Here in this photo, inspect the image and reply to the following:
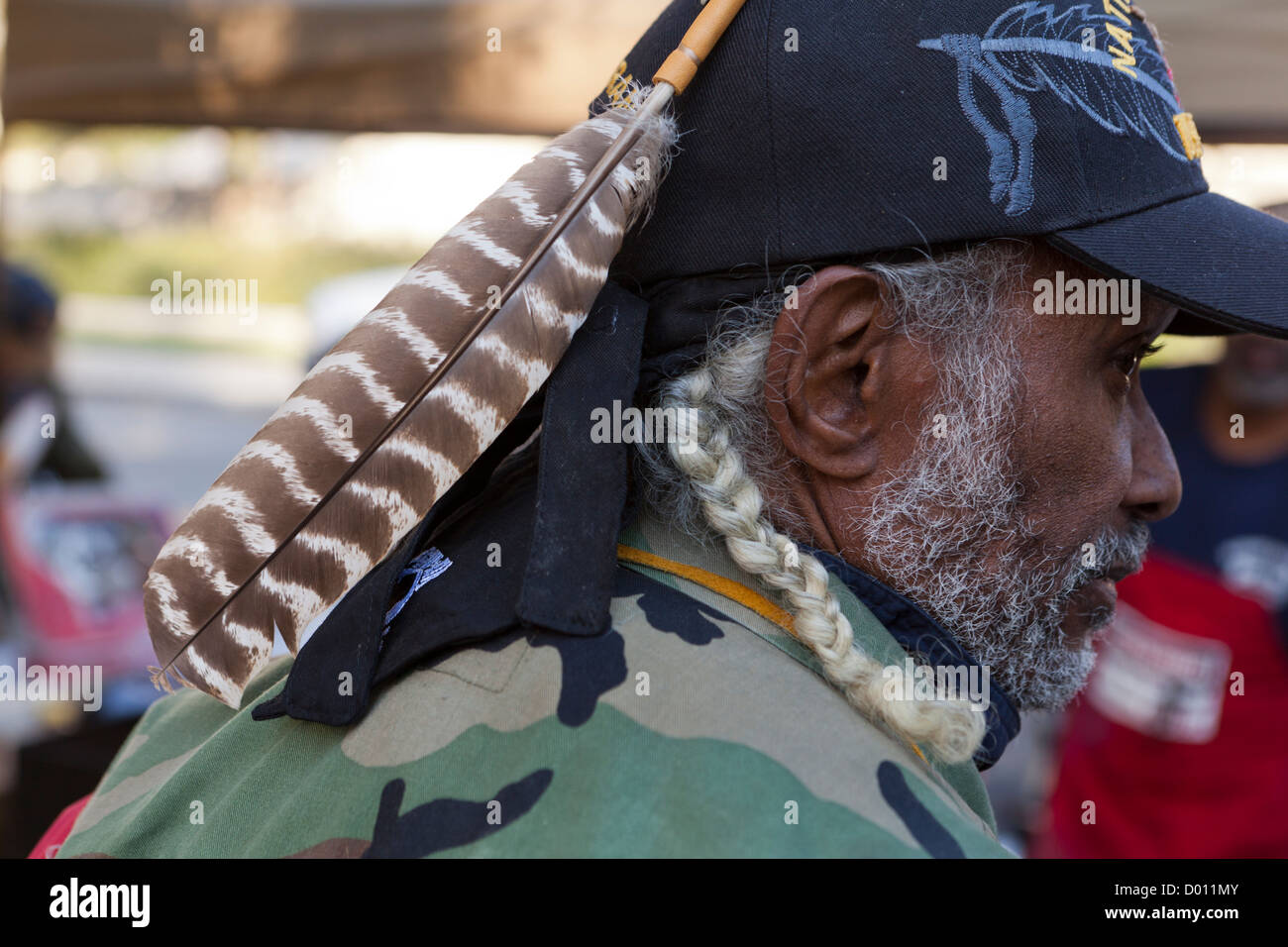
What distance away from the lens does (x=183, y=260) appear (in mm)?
16719

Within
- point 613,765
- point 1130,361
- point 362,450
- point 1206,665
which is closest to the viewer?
point 613,765

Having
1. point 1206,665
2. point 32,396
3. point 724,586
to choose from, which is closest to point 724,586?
point 724,586

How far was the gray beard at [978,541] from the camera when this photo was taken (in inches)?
51.8

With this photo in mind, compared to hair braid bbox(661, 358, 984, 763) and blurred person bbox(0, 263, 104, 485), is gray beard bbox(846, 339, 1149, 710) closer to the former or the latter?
hair braid bbox(661, 358, 984, 763)

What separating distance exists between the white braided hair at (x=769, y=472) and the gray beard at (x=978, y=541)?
8cm

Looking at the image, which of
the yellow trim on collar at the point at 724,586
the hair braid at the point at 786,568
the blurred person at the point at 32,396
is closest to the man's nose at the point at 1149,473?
the hair braid at the point at 786,568

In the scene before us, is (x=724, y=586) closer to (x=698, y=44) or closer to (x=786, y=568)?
(x=786, y=568)

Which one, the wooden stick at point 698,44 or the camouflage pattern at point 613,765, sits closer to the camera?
the camouflage pattern at point 613,765

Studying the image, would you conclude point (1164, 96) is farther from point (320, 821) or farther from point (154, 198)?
point (154, 198)

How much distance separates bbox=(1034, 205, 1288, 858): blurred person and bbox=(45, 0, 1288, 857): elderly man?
190cm

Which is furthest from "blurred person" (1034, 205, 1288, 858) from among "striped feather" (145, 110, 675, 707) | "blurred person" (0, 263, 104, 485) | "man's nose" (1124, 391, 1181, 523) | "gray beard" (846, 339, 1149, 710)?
"blurred person" (0, 263, 104, 485)

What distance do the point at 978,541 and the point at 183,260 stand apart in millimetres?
17366

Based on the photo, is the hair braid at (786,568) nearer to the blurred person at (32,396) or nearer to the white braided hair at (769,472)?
the white braided hair at (769,472)

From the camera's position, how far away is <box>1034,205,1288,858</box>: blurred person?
3.11 metres
